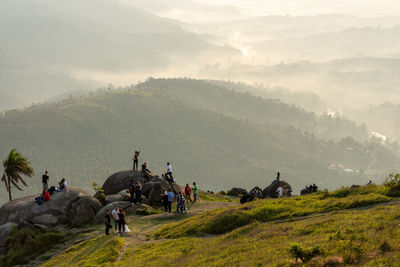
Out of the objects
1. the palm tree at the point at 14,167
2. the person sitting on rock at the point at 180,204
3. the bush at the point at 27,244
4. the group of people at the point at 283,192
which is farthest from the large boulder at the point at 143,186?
the group of people at the point at 283,192

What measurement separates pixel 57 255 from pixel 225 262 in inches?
841

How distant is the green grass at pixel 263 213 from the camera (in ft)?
103

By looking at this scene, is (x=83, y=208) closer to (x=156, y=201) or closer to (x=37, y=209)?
(x=37, y=209)

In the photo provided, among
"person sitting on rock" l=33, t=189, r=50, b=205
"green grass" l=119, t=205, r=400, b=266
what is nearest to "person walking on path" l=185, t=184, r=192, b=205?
"person sitting on rock" l=33, t=189, r=50, b=205

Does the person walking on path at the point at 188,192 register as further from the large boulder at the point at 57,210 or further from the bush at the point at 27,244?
the bush at the point at 27,244

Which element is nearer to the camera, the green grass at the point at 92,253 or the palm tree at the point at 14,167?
the green grass at the point at 92,253

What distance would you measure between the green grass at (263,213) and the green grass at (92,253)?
168 inches

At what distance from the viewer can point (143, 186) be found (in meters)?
53.0

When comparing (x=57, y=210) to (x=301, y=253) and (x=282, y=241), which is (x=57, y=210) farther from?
(x=301, y=253)

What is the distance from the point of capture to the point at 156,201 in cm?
5112

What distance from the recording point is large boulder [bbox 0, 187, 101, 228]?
1809 inches

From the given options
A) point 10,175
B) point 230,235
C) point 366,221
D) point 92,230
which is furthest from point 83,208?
point 366,221

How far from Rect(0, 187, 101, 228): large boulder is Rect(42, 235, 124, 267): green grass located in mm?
9128

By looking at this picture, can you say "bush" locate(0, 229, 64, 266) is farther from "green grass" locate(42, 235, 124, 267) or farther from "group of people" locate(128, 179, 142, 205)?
"group of people" locate(128, 179, 142, 205)
